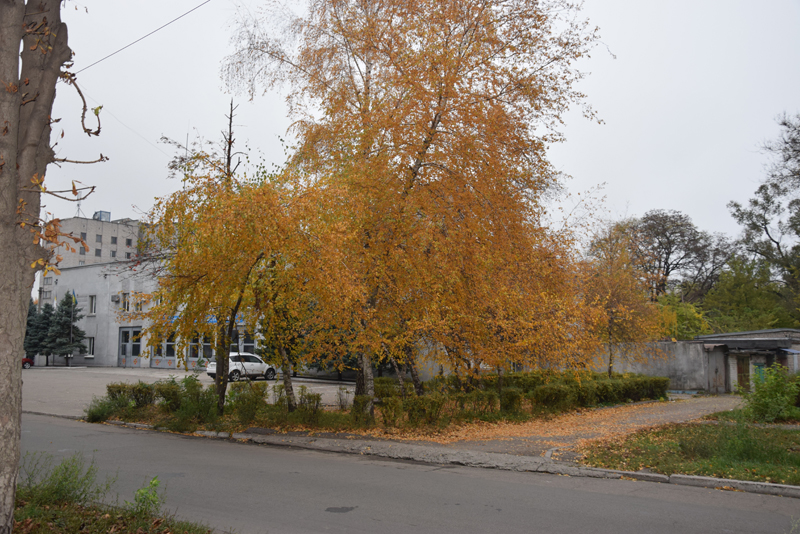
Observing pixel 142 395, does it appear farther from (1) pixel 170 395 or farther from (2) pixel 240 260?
(2) pixel 240 260

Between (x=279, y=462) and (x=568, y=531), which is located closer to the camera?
(x=568, y=531)

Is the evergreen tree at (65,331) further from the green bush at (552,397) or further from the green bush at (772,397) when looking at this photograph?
the green bush at (772,397)

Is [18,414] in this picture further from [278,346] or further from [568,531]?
[278,346]

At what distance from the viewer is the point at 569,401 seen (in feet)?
60.6

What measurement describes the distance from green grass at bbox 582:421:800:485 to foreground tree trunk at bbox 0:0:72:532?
27.9 feet

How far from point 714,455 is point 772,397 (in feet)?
18.2

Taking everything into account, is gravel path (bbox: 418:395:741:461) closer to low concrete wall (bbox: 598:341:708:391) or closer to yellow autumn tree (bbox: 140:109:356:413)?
yellow autumn tree (bbox: 140:109:356:413)

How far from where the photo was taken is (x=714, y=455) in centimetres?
956

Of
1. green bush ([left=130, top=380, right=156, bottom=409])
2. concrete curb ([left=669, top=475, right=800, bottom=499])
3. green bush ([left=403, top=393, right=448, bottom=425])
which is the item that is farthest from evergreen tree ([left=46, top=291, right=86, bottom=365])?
concrete curb ([left=669, top=475, right=800, bottom=499])

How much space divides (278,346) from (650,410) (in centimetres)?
1329

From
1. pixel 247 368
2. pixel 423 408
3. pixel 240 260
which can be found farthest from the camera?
pixel 247 368

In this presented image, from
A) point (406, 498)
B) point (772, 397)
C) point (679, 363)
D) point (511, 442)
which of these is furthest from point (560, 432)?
point (679, 363)

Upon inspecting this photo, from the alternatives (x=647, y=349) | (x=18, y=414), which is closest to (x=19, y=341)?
(x=18, y=414)

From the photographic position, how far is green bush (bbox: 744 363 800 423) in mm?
13648
